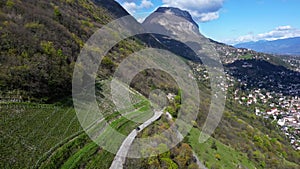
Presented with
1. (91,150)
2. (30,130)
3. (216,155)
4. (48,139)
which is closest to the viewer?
(30,130)

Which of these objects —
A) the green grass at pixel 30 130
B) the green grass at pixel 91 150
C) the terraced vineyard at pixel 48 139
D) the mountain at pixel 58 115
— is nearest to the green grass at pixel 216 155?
the mountain at pixel 58 115

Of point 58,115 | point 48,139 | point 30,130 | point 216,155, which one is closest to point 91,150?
point 48,139

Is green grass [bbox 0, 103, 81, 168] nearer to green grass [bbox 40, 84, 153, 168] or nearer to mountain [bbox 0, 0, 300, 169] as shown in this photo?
mountain [bbox 0, 0, 300, 169]

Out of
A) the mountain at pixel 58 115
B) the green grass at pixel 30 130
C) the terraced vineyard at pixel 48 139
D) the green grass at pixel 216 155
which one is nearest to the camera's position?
the green grass at pixel 30 130

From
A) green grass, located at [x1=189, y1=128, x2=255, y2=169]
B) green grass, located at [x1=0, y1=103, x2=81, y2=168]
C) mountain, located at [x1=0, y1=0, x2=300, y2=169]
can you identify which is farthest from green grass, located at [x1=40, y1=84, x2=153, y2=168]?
green grass, located at [x1=189, y1=128, x2=255, y2=169]

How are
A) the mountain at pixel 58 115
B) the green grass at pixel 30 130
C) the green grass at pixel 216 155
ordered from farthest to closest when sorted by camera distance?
the green grass at pixel 216 155, the mountain at pixel 58 115, the green grass at pixel 30 130

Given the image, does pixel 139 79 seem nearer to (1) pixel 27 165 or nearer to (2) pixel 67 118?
(2) pixel 67 118

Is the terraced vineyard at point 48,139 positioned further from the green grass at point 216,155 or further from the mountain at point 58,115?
the green grass at point 216,155

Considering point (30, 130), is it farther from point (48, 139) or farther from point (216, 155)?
point (216, 155)
